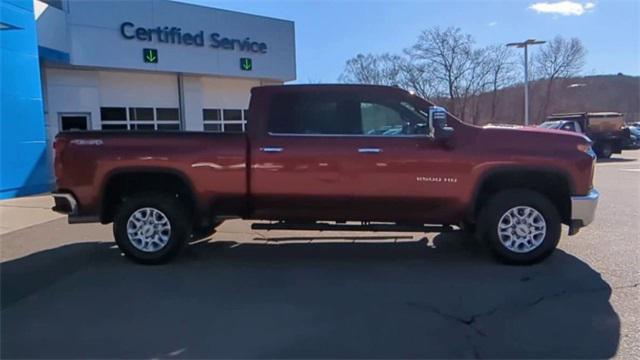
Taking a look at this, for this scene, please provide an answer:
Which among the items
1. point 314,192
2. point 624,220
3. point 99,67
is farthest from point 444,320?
point 99,67

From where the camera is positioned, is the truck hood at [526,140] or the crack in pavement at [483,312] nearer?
the crack in pavement at [483,312]

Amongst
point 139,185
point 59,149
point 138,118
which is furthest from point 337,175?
point 138,118

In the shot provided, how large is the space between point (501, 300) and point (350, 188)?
2.03 m

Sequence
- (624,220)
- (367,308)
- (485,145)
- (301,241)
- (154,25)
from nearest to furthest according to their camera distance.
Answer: (367,308) < (485,145) < (301,241) < (624,220) < (154,25)

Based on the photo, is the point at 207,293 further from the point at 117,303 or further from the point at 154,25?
the point at 154,25

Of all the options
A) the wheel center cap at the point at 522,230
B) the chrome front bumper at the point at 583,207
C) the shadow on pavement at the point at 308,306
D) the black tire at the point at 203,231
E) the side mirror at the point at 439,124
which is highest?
the side mirror at the point at 439,124

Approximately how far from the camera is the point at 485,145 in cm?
556

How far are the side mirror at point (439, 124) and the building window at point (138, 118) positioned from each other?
1619 cm

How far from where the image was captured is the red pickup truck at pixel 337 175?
5.55 meters

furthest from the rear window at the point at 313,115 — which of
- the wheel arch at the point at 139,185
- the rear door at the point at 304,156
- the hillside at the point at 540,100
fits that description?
the hillside at the point at 540,100

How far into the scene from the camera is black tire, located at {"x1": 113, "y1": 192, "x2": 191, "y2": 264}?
5.87 m

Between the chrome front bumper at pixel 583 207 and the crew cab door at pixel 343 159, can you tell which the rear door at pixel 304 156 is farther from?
the chrome front bumper at pixel 583 207

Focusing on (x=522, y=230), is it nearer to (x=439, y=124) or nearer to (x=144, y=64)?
(x=439, y=124)

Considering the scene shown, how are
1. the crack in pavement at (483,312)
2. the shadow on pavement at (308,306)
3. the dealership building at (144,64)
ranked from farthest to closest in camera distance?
1. the dealership building at (144,64)
2. the crack in pavement at (483,312)
3. the shadow on pavement at (308,306)
